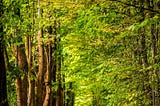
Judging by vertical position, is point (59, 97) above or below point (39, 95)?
below

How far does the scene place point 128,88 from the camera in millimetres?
9156

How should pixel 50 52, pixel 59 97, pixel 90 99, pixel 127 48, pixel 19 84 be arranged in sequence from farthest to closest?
pixel 90 99 → pixel 59 97 → pixel 50 52 → pixel 19 84 → pixel 127 48

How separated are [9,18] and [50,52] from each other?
860 centimetres

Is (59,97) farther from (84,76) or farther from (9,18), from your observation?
(9,18)

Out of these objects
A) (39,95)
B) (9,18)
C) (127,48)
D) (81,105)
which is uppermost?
(9,18)

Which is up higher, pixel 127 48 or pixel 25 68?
pixel 127 48

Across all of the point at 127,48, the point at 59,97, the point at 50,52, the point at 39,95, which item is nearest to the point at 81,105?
the point at 59,97

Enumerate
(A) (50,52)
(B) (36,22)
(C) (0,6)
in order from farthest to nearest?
1. (A) (50,52)
2. (B) (36,22)
3. (C) (0,6)

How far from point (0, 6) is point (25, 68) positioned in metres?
4.42

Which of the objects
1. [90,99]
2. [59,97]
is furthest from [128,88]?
[90,99]

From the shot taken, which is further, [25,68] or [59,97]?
[59,97]

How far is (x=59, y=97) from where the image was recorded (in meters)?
19.3

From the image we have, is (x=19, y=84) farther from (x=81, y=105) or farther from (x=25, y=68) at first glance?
(x=81, y=105)

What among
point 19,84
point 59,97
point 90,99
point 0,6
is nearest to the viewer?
point 0,6
